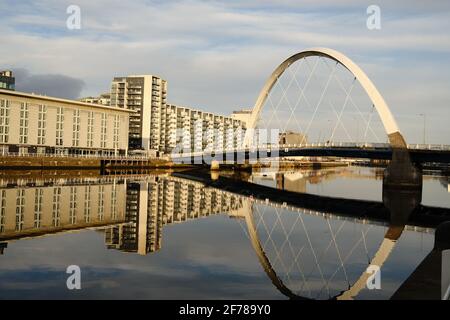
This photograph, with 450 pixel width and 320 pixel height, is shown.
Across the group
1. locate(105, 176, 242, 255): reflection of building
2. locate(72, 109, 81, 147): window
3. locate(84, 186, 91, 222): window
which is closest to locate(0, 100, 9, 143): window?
locate(72, 109, 81, 147): window

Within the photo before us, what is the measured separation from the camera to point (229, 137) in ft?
514

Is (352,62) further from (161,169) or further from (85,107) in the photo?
(85,107)

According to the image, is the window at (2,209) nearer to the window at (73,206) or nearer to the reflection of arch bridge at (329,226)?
the window at (73,206)

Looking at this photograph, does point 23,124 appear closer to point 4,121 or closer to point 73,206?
point 4,121

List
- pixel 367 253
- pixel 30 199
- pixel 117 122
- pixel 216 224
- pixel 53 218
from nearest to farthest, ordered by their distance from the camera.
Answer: pixel 367 253, pixel 53 218, pixel 216 224, pixel 30 199, pixel 117 122

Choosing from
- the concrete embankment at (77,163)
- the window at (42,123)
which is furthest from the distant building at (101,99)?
the window at (42,123)

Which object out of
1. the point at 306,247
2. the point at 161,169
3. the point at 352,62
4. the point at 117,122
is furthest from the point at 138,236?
the point at 117,122

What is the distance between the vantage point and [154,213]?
29094mm

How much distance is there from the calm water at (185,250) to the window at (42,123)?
46.2 metres

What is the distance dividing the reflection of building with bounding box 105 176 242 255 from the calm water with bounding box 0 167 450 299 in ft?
0.30

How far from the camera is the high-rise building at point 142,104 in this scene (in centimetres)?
11231

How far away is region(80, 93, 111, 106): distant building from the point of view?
120938mm

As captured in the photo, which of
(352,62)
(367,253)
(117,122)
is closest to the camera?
(367,253)

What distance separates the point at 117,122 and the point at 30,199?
210 feet
